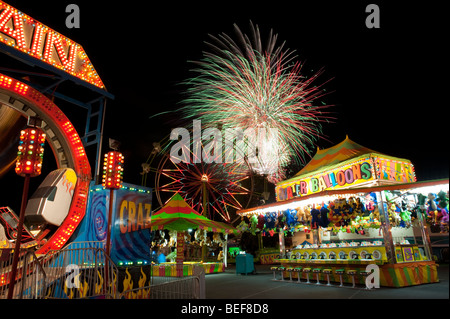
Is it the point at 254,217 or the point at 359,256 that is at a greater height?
the point at 254,217

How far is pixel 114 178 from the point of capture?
887cm

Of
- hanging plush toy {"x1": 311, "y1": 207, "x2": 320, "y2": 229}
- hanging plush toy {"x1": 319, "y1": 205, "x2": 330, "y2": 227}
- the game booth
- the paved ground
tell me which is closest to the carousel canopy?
the game booth

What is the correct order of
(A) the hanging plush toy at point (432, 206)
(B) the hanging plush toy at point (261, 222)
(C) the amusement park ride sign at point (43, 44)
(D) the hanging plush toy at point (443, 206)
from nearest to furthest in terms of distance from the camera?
(D) the hanging plush toy at point (443, 206) < (A) the hanging plush toy at point (432, 206) < (C) the amusement park ride sign at point (43, 44) < (B) the hanging plush toy at point (261, 222)

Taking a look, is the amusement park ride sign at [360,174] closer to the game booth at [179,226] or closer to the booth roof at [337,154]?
the booth roof at [337,154]

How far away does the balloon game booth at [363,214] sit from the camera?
9562 mm

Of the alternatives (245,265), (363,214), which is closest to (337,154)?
(363,214)

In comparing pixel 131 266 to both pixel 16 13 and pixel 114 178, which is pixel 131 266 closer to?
pixel 114 178

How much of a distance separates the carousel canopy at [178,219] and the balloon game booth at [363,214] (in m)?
4.45

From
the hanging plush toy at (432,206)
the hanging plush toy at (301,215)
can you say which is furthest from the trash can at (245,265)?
the hanging plush toy at (432,206)

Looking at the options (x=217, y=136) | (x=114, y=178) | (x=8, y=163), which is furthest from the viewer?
(x=217, y=136)

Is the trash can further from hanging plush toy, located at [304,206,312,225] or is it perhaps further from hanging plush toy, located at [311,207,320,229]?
hanging plush toy, located at [311,207,320,229]

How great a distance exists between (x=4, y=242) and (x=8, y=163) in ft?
11.9

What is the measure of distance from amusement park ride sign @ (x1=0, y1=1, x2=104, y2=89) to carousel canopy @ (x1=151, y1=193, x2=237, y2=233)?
785cm
